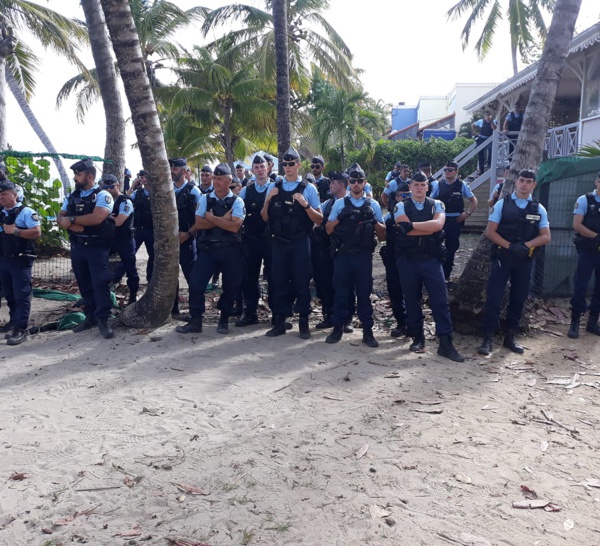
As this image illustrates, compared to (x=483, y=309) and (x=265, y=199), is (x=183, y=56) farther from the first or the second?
(x=483, y=309)

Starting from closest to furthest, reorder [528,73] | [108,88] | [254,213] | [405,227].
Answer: [405,227] < [254,213] < [108,88] < [528,73]

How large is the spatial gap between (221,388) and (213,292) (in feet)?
13.8

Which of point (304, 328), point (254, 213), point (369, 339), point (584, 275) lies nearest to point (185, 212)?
point (254, 213)

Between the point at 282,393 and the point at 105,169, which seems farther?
the point at 105,169

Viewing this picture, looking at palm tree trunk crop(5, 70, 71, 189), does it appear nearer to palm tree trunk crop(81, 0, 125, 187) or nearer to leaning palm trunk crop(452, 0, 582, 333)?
palm tree trunk crop(81, 0, 125, 187)

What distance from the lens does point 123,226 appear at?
7.93 m

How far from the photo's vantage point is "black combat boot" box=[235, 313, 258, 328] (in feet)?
24.2

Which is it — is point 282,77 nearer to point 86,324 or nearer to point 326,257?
point 326,257

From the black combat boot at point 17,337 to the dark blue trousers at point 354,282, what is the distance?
3.76 m

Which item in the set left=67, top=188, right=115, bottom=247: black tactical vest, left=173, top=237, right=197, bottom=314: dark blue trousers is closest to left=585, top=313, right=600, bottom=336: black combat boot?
left=173, top=237, right=197, bottom=314: dark blue trousers

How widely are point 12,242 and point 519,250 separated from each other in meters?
5.79

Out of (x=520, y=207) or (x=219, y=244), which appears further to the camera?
(x=219, y=244)

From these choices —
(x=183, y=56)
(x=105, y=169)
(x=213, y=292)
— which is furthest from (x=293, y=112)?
(x=213, y=292)

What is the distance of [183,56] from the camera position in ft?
71.8
